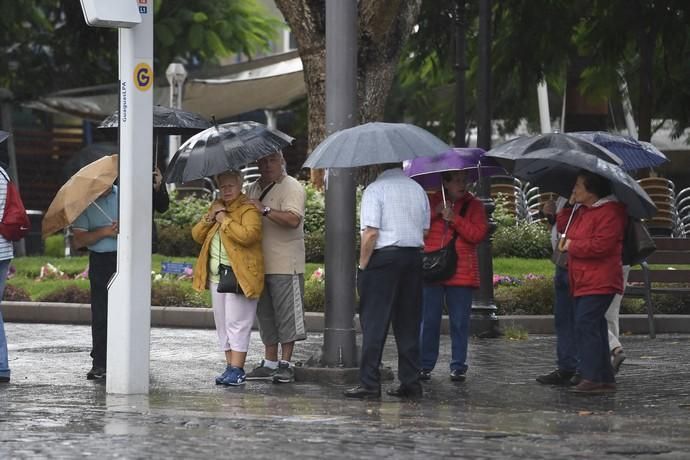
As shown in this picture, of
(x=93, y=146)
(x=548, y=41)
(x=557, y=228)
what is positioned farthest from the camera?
(x=93, y=146)

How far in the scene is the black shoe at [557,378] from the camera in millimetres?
11062

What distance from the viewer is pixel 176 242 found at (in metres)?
21.2

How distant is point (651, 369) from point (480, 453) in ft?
15.8

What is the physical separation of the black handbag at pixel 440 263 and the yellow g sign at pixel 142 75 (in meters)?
2.44

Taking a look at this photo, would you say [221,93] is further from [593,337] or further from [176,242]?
[593,337]

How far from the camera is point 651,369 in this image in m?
12.0

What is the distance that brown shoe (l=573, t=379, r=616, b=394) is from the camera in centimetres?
1047

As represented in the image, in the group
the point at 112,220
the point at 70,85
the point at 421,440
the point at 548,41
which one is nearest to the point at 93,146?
the point at 70,85

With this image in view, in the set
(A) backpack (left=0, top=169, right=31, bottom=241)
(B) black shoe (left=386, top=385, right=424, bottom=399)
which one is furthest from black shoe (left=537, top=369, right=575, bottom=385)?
(A) backpack (left=0, top=169, right=31, bottom=241)

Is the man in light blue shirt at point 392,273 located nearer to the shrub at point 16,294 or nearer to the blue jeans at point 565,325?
the blue jeans at point 565,325

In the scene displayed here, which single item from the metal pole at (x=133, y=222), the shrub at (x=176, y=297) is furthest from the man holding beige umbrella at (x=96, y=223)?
the shrub at (x=176, y=297)

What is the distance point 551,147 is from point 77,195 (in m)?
3.32

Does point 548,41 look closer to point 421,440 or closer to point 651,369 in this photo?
point 651,369

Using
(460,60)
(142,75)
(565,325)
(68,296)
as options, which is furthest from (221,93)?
(142,75)
